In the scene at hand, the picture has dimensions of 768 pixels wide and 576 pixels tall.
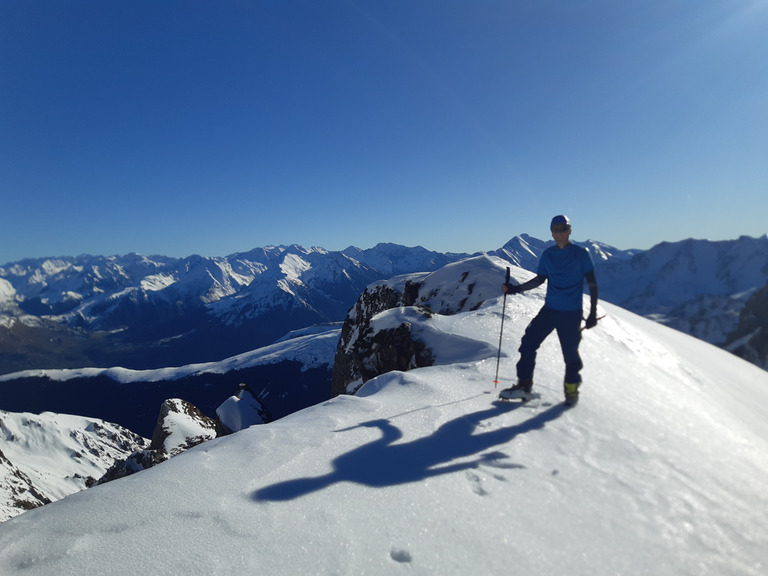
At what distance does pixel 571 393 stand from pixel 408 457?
147 inches

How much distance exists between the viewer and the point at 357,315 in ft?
129

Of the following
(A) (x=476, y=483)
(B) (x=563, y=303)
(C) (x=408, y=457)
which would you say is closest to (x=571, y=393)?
(B) (x=563, y=303)

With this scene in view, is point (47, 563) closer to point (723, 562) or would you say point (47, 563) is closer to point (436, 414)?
point (436, 414)

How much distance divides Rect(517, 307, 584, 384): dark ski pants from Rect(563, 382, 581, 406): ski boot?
0.26 metres

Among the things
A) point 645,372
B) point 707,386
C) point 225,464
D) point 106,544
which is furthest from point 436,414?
point 707,386

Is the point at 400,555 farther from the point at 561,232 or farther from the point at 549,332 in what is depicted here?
the point at 561,232

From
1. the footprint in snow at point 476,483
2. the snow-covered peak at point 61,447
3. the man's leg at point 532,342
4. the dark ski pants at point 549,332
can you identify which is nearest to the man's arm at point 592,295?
the dark ski pants at point 549,332

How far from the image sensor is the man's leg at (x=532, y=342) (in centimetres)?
742

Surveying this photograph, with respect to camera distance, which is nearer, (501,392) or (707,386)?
(501,392)

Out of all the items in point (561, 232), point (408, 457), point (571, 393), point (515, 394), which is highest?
point (561, 232)

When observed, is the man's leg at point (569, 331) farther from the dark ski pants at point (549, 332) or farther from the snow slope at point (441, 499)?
the snow slope at point (441, 499)

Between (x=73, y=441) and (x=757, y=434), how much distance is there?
561 feet

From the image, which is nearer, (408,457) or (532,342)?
(408,457)

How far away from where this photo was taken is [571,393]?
6.84 meters
